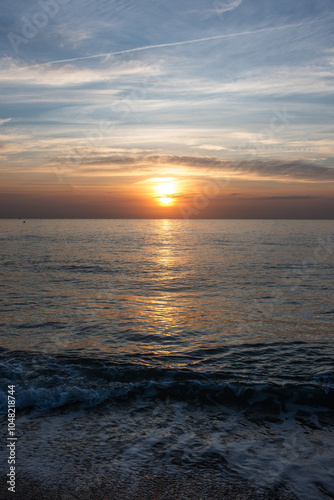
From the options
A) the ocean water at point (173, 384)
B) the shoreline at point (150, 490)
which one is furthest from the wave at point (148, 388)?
the shoreline at point (150, 490)

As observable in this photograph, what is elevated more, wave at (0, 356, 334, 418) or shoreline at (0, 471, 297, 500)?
shoreline at (0, 471, 297, 500)

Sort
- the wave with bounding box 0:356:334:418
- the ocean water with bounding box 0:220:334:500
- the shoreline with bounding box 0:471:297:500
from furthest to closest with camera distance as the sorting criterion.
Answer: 1. the wave with bounding box 0:356:334:418
2. the ocean water with bounding box 0:220:334:500
3. the shoreline with bounding box 0:471:297:500

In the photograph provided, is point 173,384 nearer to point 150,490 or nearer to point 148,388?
point 148,388

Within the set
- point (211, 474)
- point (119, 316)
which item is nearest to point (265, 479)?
point (211, 474)

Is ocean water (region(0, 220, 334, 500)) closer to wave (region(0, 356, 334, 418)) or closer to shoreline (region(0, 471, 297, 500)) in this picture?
wave (region(0, 356, 334, 418))

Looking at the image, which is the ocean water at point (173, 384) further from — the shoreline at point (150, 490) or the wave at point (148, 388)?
the shoreline at point (150, 490)

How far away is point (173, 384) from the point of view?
10961mm

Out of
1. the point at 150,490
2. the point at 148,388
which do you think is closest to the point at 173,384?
the point at 148,388

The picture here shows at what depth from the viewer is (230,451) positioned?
738 cm

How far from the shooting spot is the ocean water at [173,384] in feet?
23.0

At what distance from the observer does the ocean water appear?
700cm

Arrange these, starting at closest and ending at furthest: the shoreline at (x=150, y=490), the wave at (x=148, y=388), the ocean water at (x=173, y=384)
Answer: the shoreline at (x=150, y=490) < the ocean water at (x=173, y=384) < the wave at (x=148, y=388)

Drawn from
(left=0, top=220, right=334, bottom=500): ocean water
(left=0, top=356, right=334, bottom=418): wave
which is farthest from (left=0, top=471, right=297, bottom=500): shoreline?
(left=0, top=356, right=334, bottom=418): wave

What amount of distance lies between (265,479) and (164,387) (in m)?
4.66
